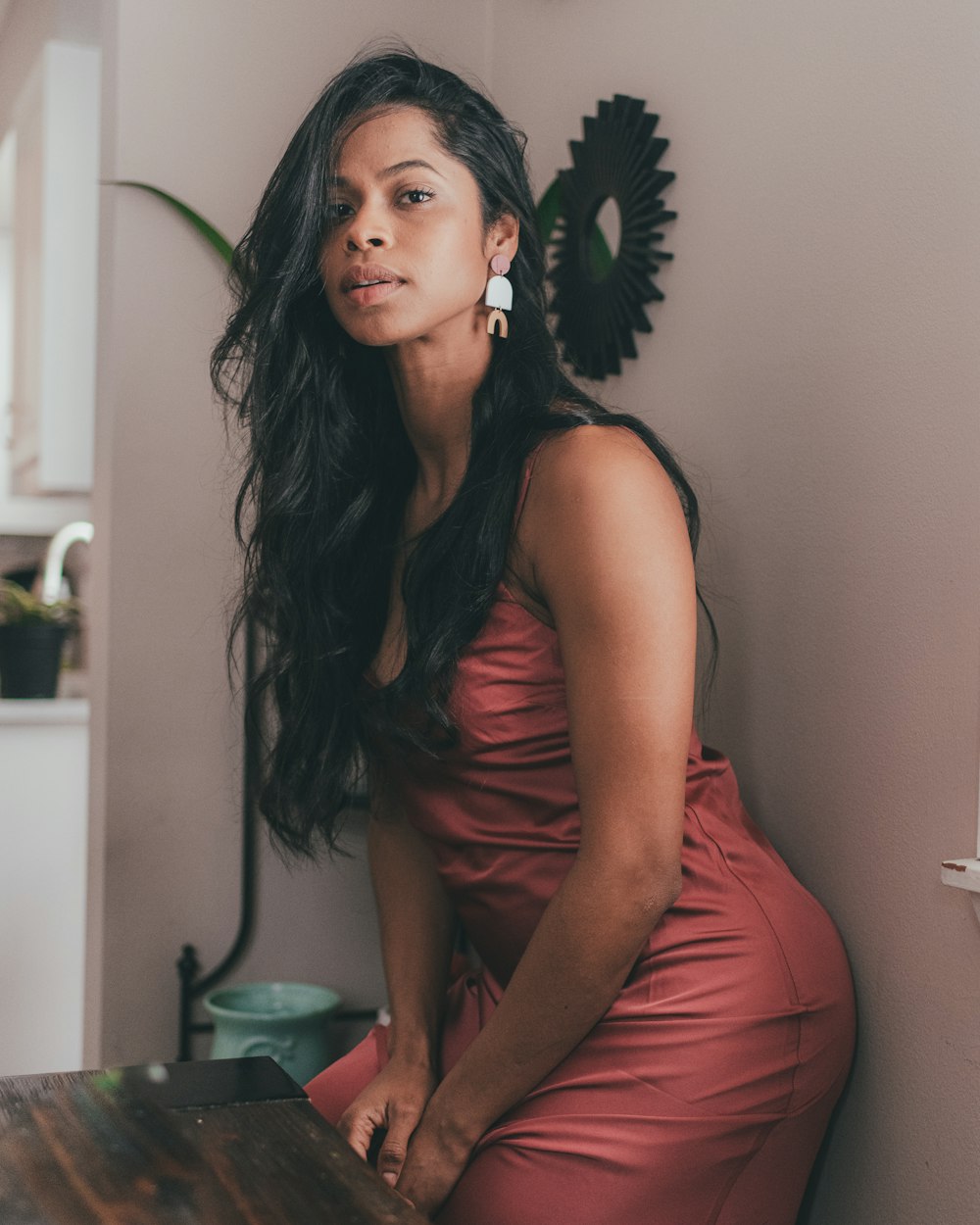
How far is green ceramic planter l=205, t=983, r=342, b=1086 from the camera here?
5.86 feet

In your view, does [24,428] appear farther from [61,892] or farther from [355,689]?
[355,689]

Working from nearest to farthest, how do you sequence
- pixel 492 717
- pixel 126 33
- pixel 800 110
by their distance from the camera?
pixel 492 717
pixel 800 110
pixel 126 33

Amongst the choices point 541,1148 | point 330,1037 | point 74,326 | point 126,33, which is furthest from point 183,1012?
point 74,326

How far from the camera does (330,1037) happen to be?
205 centimetres

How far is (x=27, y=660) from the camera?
9.83ft

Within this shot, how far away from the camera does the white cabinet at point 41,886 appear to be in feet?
8.87

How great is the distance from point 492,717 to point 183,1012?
1.03 m

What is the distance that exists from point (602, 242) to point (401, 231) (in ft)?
1.81

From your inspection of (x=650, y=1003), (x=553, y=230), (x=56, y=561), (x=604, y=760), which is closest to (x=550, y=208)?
(x=553, y=230)

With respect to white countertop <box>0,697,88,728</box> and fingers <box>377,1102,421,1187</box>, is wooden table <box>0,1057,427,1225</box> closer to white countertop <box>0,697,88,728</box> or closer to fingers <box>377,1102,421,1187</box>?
fingers <box>377,1102,421,1187</box>

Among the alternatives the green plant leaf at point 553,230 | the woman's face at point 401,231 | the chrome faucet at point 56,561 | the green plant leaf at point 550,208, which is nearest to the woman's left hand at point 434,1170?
the woman's face at point 401,231

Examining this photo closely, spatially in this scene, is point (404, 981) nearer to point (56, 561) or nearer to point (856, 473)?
point (856, 473)

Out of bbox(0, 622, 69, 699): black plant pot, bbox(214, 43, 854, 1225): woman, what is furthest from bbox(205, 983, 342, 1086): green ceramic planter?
bbox(0, 622, 69, 699): black plant pot

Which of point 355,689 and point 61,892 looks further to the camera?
point 61,892
